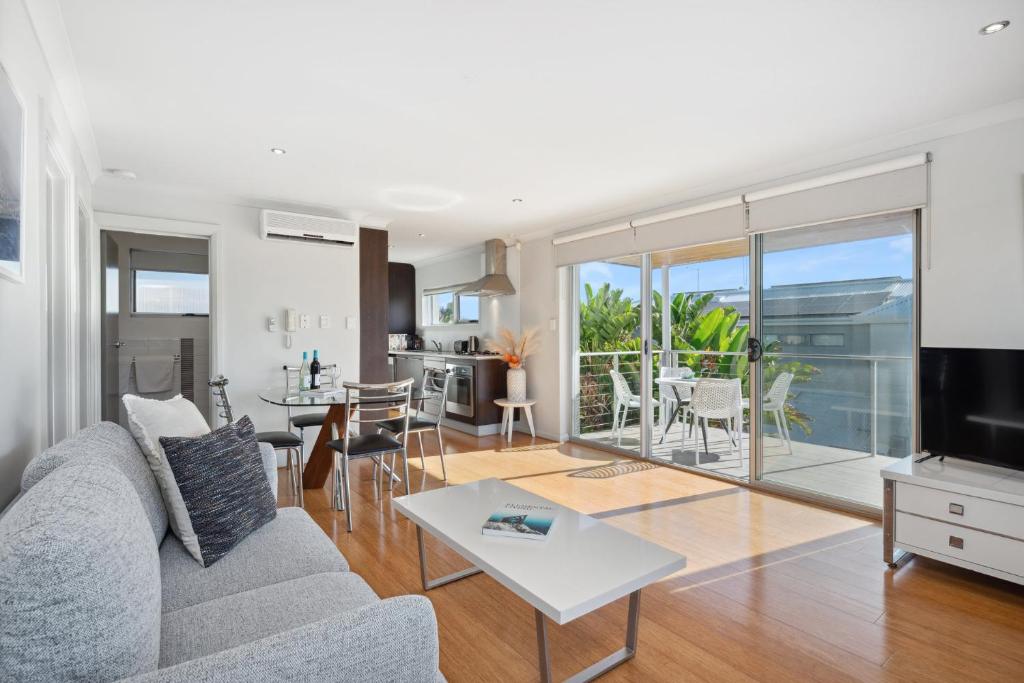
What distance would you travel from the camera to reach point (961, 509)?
2439 millimetres

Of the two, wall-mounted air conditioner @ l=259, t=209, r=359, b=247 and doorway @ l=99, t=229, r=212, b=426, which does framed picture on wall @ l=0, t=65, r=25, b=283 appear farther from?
doorway @ l=99, t=229, r=212, b=426

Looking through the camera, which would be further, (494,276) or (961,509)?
(494,276)

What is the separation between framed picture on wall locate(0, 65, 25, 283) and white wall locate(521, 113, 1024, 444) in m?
4.07

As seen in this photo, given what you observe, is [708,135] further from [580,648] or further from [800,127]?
[580,648]

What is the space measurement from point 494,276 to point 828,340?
351 centimetres

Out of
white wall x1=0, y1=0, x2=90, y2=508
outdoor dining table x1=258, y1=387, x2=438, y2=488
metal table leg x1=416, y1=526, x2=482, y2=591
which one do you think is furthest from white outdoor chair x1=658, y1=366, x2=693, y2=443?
white wall x1=0, y1=0, x2=90, y2=508

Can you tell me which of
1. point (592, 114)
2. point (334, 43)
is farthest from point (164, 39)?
point (592, 114)

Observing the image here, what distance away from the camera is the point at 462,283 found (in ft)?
23.6

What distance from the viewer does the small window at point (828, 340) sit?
3.51 meters

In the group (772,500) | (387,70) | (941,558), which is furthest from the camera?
(772,500)

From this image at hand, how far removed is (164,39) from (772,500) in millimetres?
4206

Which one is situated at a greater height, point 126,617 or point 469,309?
point 469,309

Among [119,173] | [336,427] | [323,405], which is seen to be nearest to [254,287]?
[119,173]

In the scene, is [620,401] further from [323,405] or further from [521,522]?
[521,522]
